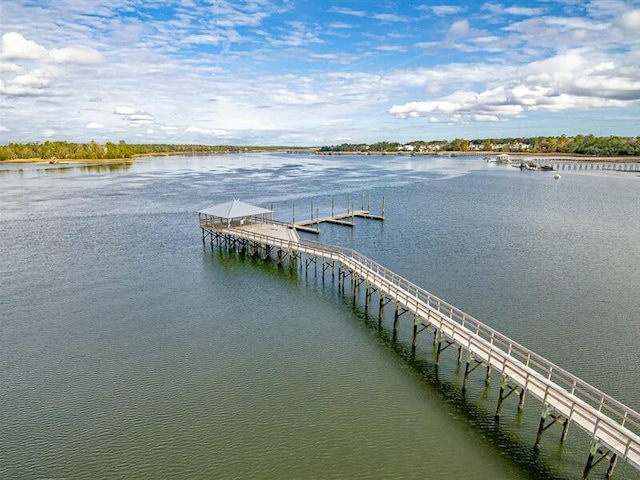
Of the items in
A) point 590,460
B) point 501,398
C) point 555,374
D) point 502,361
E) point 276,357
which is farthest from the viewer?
point 276,357

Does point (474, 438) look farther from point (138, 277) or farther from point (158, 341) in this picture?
point (138, 277)

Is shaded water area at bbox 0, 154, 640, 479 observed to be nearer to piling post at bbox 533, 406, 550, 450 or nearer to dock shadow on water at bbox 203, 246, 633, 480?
dock shadow on water at bbox 203, 246, 633, 480

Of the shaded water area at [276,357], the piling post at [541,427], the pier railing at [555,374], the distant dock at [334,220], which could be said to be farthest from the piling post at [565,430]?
the distant dock at [334,220]

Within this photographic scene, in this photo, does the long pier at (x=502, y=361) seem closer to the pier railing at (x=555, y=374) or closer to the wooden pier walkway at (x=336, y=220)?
the pier railing at (x=555, y=374)

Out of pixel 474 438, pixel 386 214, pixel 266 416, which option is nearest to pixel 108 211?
pixel 386 214

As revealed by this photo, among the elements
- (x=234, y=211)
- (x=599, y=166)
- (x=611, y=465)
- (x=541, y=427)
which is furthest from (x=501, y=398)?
(x=599, y=166)

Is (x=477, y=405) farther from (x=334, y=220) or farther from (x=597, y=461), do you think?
(x=334, y=220)
